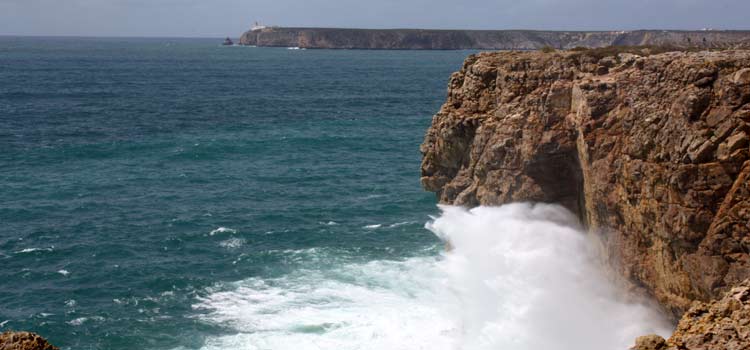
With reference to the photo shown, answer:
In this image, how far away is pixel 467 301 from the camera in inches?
1175

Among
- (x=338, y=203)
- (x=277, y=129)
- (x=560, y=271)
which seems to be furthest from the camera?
(x=277, y=129)

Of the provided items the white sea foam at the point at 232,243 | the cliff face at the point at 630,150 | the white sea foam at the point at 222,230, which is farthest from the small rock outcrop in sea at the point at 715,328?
the white sea foam at the point at 222,230

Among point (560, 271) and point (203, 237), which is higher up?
point (560, 271)

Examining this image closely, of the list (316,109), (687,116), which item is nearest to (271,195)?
(687,116)

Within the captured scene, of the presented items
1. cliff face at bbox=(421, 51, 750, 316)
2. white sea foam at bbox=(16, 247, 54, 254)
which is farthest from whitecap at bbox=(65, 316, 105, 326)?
cliff face at bbox=(421, 51, 750, 316)

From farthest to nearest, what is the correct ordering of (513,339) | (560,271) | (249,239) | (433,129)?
(249,239)
(433,129)
(560,271)
(513,339)

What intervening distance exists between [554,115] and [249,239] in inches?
742

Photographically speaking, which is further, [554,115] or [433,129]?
[433,129]

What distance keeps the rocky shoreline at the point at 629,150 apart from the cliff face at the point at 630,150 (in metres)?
0.04

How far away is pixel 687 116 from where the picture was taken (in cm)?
2153

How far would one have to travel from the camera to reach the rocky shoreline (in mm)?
20703

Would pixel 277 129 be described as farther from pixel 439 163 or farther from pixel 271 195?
pixel 439 163

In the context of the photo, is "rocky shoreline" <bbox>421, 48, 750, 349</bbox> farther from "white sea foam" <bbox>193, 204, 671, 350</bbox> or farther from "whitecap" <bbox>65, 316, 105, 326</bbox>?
"whitecap" <bbox>65, 316, 105, 326</bbox>

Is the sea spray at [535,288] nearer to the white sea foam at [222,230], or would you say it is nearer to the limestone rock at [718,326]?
the limestone rock at [718,326]
